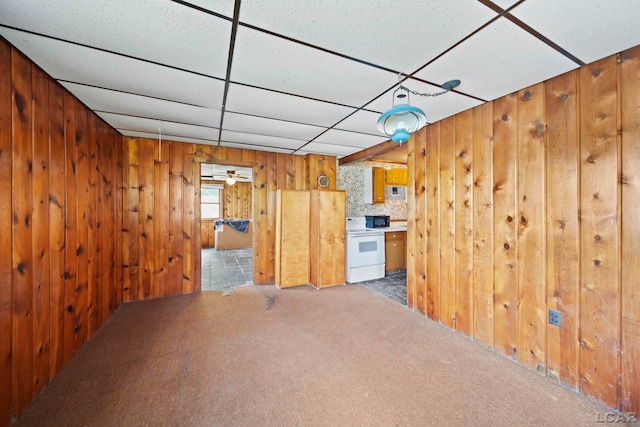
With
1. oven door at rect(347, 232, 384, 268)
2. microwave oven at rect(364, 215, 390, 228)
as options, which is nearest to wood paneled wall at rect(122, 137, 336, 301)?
oven door at rect(347, 232, 384, 268)

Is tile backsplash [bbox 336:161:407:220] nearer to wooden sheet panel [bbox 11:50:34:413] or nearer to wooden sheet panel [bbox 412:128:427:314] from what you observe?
wooden sheet panel [bbox 412:128:427:314]

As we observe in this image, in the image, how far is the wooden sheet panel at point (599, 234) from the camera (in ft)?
5.16

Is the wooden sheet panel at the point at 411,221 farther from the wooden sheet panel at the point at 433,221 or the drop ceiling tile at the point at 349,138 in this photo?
the drop ceiling tile at the point at 349,138

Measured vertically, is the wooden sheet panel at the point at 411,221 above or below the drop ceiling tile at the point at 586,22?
below

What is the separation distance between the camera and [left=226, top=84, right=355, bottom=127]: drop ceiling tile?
209 cm

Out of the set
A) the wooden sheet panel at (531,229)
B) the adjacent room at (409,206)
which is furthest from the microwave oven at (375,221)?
the wooden sheet panel at (531,229)

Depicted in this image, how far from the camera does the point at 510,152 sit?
6.89 feet

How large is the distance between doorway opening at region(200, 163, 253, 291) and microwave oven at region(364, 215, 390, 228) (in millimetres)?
2361

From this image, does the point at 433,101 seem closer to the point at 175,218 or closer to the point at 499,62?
the point at 499,62

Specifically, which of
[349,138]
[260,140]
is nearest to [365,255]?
[349,138]

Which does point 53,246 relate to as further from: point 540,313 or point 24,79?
point 540,313

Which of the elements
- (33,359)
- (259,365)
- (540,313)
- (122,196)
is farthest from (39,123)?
(540,313)

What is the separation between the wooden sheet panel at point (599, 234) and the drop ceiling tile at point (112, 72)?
2.59 m

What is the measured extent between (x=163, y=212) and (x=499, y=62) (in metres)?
4.02
